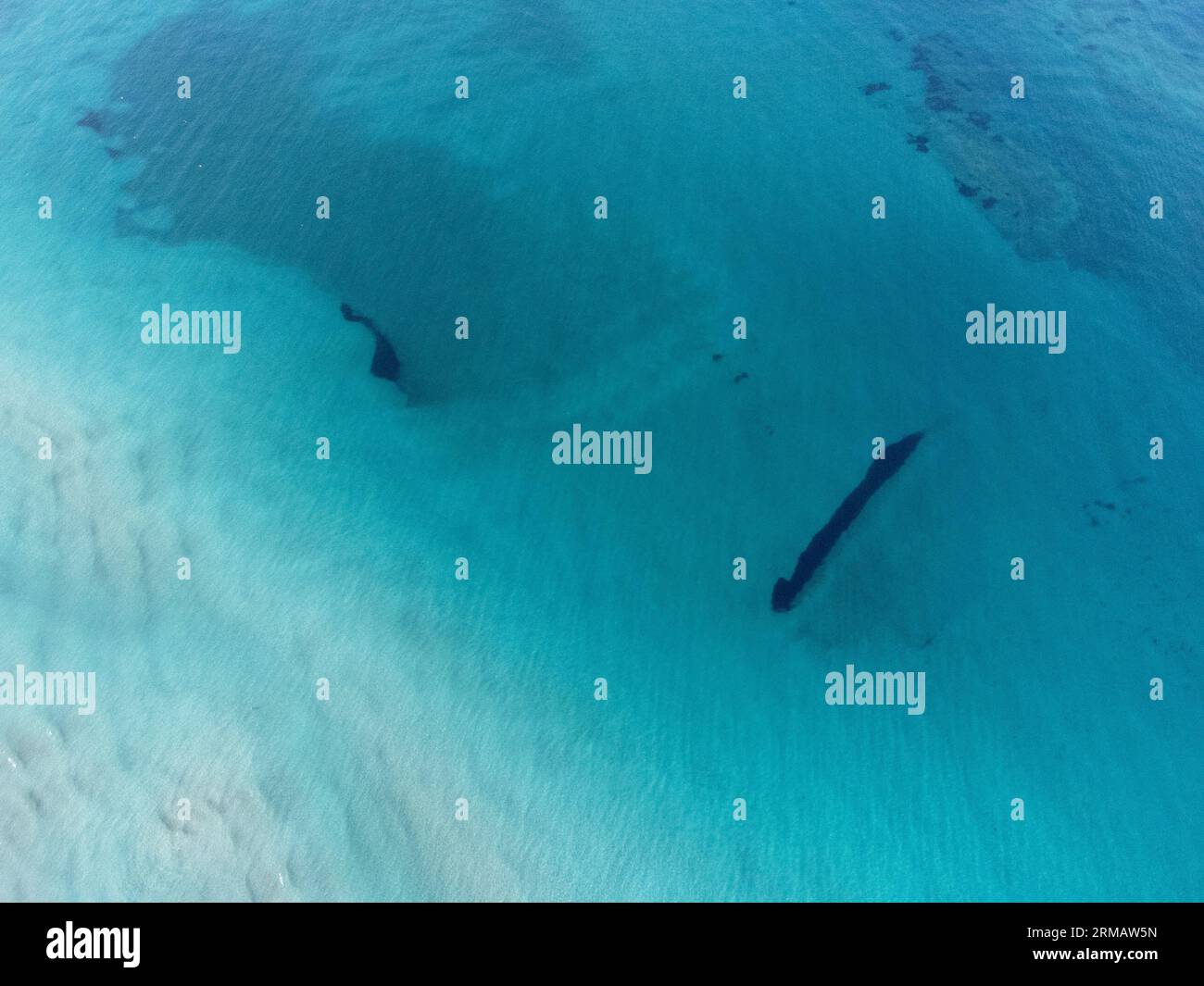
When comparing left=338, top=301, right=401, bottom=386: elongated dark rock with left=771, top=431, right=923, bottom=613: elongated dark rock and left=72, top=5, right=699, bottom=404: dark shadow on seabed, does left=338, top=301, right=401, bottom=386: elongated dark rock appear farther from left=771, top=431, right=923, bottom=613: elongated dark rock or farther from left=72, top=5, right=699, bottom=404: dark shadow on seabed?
left=771, top=431, right=923, bottom=613: elongated dark rock

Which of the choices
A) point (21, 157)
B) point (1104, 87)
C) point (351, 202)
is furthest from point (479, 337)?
point (1104, 87)

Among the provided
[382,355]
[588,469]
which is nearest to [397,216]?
[382,355]

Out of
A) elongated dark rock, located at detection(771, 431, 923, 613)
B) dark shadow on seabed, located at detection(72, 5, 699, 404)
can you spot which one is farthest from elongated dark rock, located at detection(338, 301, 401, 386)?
elongated dark rock, located at detection(771, 431, 923, 613)

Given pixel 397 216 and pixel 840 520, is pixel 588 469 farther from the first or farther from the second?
pixel 397 216

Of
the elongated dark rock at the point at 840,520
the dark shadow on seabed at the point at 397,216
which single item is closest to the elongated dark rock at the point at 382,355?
the dark shadow on seabed at the point at 397,216

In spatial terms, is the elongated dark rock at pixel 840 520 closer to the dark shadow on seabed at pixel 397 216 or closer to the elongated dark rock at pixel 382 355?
the dark shadow on seabed at pixel 397 216
